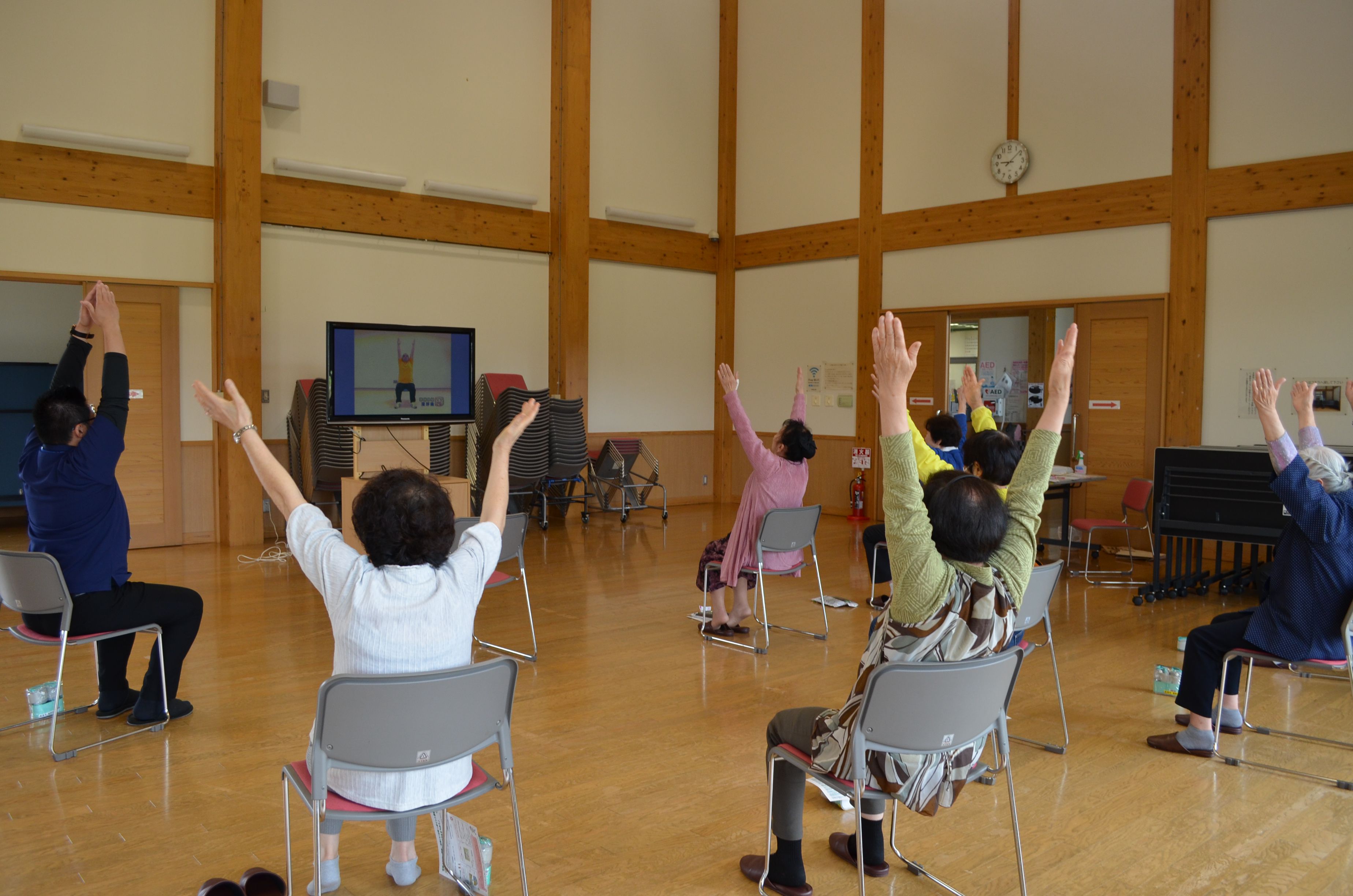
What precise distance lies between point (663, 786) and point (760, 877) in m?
0.76

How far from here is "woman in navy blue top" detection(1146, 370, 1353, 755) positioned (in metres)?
3.40

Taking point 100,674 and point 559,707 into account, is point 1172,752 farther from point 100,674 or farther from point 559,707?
point 100,674

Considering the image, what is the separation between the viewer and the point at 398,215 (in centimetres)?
941

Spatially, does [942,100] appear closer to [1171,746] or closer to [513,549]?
[513,549]

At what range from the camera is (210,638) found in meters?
5.39

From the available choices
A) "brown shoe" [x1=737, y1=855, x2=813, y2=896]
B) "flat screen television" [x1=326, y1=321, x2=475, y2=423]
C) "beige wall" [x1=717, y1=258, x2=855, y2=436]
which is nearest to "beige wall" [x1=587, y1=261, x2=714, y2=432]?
"beige wall" [x1=717, y1=258, x2=855, y2=436]

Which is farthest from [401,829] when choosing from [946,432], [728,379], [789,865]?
[946,432]

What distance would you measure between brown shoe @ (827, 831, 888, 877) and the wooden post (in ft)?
25.9

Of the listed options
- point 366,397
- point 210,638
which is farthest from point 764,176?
point 210,638

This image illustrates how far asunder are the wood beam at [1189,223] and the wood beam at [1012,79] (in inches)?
56.6

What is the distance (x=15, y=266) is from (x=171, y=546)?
101 inches

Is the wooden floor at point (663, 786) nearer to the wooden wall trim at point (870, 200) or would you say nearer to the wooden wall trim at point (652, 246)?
the wooden wall trim at point (870, 200)

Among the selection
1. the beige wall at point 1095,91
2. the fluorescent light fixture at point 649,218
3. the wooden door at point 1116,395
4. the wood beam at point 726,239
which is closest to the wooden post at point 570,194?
the fluorescent light fixture at point 649,218

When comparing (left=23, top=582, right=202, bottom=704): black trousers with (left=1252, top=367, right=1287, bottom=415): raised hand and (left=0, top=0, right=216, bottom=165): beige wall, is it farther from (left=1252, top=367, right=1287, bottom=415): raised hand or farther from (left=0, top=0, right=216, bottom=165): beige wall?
(left=0, top=0, right=216, bottom=165): beige wall
